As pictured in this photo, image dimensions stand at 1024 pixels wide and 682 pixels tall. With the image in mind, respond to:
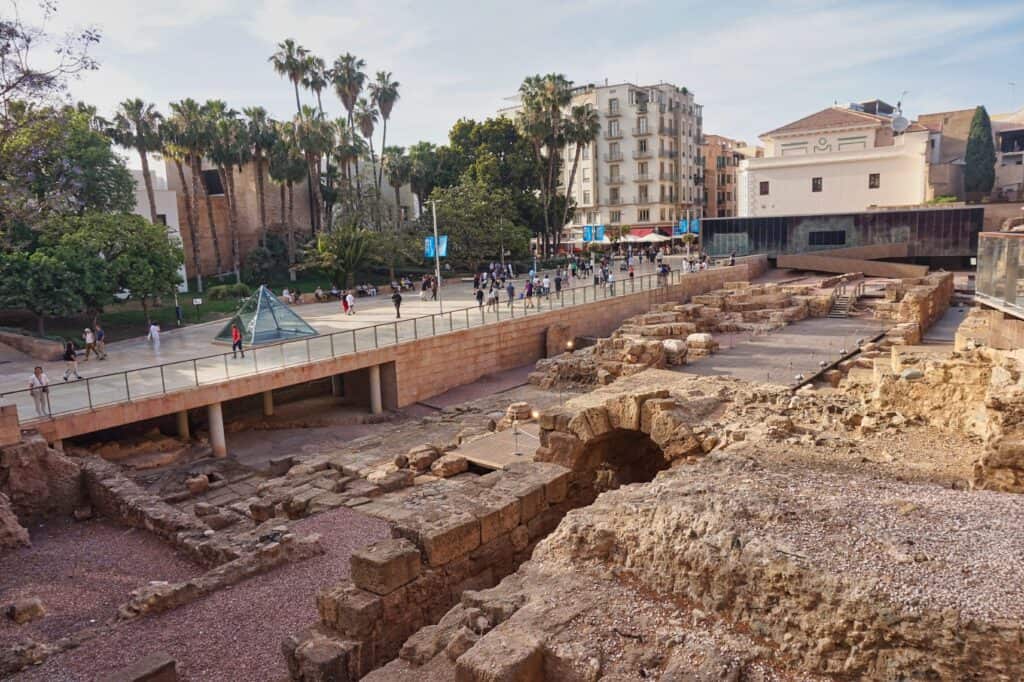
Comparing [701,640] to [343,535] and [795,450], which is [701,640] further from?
[343,535]

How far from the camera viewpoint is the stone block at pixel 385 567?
7363 millimetres

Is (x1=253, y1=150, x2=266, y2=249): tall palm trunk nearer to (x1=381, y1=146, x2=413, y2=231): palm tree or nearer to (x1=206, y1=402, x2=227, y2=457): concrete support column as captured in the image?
(x1=381, y1=146, x2=413, y2=231): palm tree

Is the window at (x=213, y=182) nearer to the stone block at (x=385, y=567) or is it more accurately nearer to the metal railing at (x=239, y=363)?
the metal railing at (x=239, y=363)

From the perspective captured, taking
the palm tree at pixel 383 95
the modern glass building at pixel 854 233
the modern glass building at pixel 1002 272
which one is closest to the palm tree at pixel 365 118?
the palm tree at pixel 383 95

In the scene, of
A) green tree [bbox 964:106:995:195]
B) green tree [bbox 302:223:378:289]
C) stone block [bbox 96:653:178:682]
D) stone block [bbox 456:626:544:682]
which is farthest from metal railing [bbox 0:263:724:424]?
green tree [bbox 964:106:995:195]

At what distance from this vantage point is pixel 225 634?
8641 millimetres

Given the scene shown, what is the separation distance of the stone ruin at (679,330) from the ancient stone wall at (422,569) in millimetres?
12003

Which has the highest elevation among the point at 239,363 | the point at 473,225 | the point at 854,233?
the point at 473,225

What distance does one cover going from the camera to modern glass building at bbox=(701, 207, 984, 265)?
143 feet

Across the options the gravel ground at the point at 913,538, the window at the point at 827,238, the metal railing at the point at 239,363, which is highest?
the window at the point at 827,238

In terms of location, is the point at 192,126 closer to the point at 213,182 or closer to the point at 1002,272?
the point at 213,182

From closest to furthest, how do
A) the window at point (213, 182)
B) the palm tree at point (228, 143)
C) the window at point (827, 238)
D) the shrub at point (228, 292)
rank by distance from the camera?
the shrub at point (228, 292)
the palm tree at point (228, 143)
the window at point (827, 238)
the window at point (213, 182)

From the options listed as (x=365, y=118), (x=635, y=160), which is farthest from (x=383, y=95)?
(x=635, y=160)

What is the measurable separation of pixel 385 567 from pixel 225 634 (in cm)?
287
